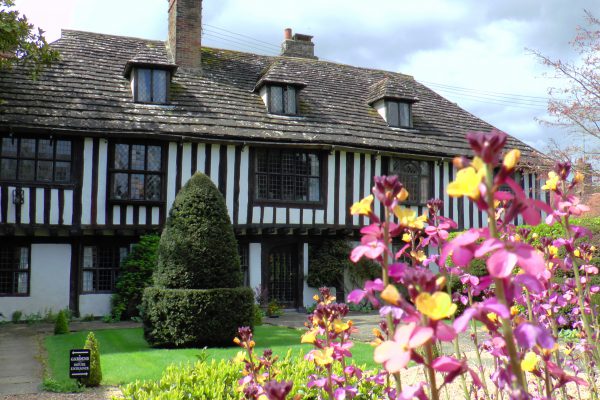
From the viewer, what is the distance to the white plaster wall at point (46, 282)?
1503 cm

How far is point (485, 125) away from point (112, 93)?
1365cm

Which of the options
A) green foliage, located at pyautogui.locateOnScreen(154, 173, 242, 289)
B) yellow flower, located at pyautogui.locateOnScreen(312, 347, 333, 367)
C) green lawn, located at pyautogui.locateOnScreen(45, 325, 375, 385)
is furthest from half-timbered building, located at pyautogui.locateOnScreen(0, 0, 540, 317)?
yellow flower, located at pyautogui.locateOnScreen(312, 347, 333, 367)

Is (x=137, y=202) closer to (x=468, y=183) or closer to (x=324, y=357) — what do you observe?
(x=324, y=357)

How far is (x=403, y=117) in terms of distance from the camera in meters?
20.1

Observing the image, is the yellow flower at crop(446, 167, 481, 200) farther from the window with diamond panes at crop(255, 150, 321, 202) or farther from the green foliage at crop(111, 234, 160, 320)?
the window with diamond panes at crop(255, 150, 321, 202)

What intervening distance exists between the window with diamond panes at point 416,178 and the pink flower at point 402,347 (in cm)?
1768

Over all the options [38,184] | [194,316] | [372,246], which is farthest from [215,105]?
[372,246]

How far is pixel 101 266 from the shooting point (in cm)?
1588

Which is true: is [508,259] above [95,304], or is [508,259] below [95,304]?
above

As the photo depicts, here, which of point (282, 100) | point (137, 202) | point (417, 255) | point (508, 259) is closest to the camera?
point (508, 259)

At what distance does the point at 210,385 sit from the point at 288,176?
11770mm

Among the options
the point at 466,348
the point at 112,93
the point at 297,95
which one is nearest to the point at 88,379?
the point at 466,348

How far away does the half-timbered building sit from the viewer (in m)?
15.0

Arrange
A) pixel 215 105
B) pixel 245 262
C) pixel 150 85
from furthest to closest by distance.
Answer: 1. pixel 215 105
2. pixel 245 262
3. pixel 150 85
